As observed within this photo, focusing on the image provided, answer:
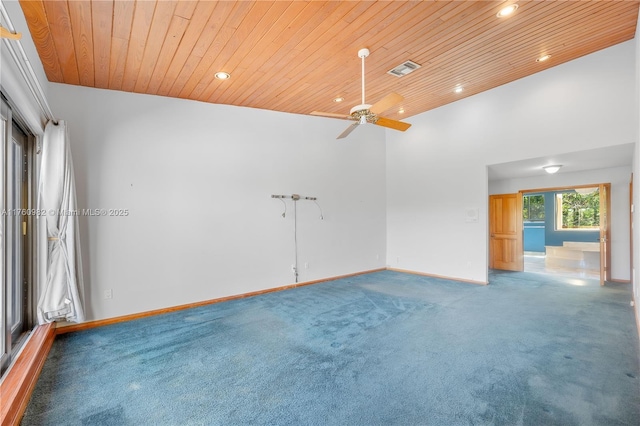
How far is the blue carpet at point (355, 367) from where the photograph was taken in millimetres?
1962

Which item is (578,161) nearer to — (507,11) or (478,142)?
(478,142)

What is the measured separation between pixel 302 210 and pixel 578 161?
4.81 metres

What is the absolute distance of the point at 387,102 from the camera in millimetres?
3033

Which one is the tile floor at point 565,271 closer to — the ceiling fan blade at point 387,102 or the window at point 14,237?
the ceiling fan blade at point 387,102

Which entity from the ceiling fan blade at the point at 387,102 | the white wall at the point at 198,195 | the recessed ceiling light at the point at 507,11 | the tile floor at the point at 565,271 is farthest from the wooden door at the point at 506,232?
the ceiling fan blade at the point at 387,102

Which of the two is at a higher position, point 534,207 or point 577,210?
point 534,207

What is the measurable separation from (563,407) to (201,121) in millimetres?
5100

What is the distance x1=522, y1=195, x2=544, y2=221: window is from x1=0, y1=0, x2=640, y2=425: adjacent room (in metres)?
6.30

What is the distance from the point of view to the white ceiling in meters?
4.24

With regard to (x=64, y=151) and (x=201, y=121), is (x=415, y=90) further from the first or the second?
(x=64, y=151)

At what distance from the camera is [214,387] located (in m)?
2.27

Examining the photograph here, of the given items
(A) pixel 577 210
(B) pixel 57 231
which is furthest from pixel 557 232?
(B) pixel 57 231

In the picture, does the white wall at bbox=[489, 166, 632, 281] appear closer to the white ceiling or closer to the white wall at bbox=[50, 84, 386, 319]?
the white ceiling

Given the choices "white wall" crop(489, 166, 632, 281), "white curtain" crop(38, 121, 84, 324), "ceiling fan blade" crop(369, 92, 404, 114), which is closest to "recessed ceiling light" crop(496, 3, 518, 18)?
"ceiling fan blade" crop(369, 92, 404, 114)
